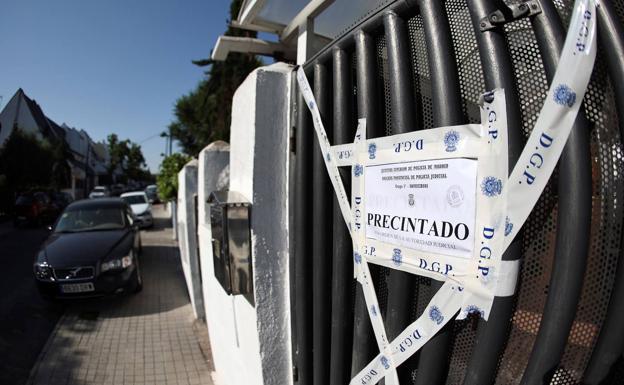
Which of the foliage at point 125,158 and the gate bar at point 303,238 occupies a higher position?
the foliage at point 125,158

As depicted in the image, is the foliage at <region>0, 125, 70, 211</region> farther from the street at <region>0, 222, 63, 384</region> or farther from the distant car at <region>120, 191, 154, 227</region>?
the street at <region>0, 222, 63, 384</region>

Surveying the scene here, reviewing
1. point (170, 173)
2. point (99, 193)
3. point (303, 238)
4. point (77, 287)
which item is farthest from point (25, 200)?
point (303, 238)

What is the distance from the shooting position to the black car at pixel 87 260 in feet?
18.7

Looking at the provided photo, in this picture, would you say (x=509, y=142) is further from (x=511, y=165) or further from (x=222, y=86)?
(x=222, y=86)

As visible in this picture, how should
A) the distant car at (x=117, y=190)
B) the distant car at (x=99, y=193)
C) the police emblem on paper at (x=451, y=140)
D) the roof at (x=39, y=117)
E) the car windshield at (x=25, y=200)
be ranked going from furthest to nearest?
the distant car at (x=117, y=190) → the roof at (x=39, y=117) → the distant car at (x=99, y=193) → the car windshield at (x=25, y=200) → the police emblem on paper at (x=451, y=140)

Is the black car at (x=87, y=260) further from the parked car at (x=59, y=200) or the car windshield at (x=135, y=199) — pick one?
the parked car at (x=59, y=200)

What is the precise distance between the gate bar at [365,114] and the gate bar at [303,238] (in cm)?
50

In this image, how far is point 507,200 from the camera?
3.56 ft

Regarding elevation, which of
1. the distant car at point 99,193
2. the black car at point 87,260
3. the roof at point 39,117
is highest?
the roof at point 39,117

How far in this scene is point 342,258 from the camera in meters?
1.84

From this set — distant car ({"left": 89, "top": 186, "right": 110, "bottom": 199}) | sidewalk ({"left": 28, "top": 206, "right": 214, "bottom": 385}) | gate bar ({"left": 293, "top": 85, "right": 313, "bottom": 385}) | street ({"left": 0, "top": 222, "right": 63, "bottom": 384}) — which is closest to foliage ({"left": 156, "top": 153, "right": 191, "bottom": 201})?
street ({"left": 0, "top": 222, "right": 63, "bottom": 384})

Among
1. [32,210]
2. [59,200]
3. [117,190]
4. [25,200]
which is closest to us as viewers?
[32,210]

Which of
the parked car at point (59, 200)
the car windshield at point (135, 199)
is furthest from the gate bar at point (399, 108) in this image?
the parked car at point (59, 200)

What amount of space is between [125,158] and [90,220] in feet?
252
